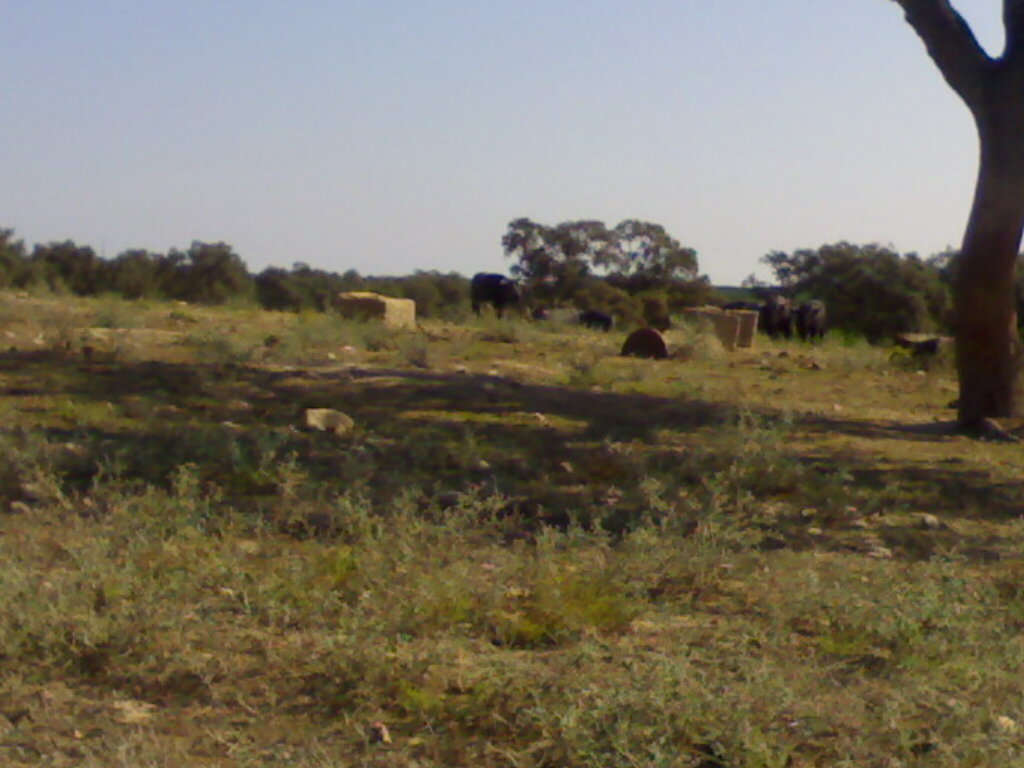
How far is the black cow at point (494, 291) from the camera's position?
20.6m

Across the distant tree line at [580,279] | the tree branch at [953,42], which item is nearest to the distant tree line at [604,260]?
the distant tree line at [580,279]

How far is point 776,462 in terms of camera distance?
6711mm

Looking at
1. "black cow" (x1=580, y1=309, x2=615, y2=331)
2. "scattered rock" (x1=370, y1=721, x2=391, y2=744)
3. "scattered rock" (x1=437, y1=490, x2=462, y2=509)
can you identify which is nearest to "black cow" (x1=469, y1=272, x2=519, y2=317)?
→ "black cow" (x1=580, y1=309, x2=615, y2=331)

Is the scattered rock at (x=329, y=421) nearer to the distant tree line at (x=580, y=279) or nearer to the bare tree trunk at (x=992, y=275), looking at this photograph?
the bare tree trunk at (x=992, y=275)

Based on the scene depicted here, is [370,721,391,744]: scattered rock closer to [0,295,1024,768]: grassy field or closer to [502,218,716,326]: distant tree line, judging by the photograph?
[0,295,1024,768]: grassy field

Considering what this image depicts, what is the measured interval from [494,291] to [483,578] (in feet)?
52.4

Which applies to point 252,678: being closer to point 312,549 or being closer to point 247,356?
point 312,549

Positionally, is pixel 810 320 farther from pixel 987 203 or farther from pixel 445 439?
pixel 445 439

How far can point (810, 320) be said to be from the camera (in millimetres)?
20438

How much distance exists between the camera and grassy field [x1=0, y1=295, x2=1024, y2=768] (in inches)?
141

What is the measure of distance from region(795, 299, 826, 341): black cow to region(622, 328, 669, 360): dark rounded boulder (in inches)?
290

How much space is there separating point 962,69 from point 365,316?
794 cm

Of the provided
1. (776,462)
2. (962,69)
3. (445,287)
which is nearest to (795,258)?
(445,287)

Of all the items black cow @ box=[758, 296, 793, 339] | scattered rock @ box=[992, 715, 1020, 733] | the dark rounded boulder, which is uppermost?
black cow @ box=[758, 296, 793, 339]
